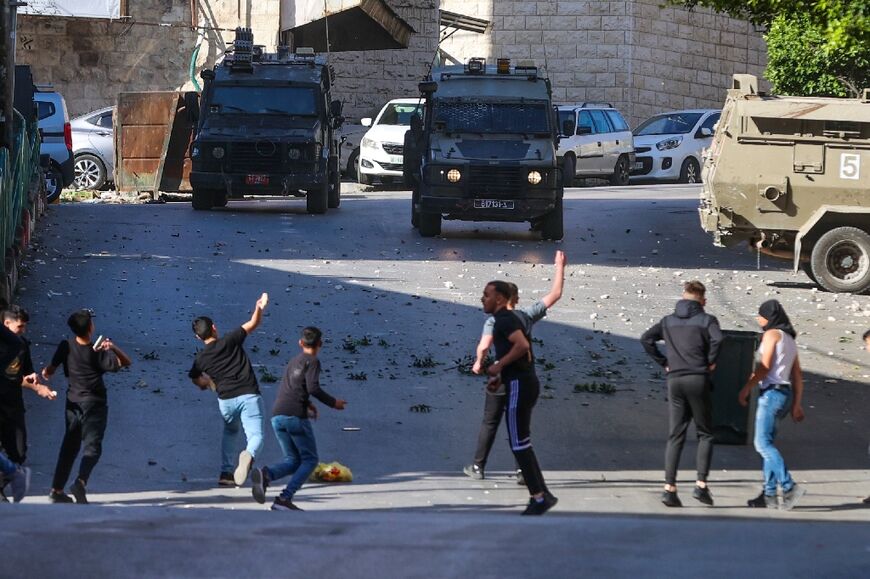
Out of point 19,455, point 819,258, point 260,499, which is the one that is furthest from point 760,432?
point 819,258

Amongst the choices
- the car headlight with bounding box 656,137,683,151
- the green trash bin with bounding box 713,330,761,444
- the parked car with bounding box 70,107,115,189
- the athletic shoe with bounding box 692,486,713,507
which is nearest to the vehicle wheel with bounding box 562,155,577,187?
the car headlight with bounding box 656,137,683,151

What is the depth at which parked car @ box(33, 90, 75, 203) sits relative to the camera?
25.6 metres

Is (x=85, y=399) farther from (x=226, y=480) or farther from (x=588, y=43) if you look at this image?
(x=588, y=43)

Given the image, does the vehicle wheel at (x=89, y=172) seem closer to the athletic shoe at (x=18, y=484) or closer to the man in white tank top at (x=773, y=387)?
the athletic shoe at (x=18, y=484)

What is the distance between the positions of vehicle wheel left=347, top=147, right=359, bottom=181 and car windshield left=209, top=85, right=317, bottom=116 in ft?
25.6

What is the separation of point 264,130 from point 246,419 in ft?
50.4

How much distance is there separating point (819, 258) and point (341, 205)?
10541 millimetres

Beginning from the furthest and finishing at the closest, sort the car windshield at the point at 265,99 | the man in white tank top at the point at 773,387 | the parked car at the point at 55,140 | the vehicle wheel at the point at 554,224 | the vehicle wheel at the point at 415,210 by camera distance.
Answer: the parked car at the point at 55,140 < the car windshield at the point at 265,99 < the vehicle wheel at the point at 415,210 < the vehicle wheel at the point at 554,224 < the man in white tank top at the point at 773,387

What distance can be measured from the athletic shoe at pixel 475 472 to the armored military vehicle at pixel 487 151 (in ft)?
37.6

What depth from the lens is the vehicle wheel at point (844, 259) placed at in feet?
61.6

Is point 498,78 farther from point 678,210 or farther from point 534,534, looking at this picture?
point 534,534

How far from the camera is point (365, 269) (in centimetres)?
1883

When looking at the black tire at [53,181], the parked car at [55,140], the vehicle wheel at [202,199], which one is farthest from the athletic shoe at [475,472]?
the black tire at [53,181]

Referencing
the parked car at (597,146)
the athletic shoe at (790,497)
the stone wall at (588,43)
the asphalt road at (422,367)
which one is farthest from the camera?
the stone wall at (588,43)
